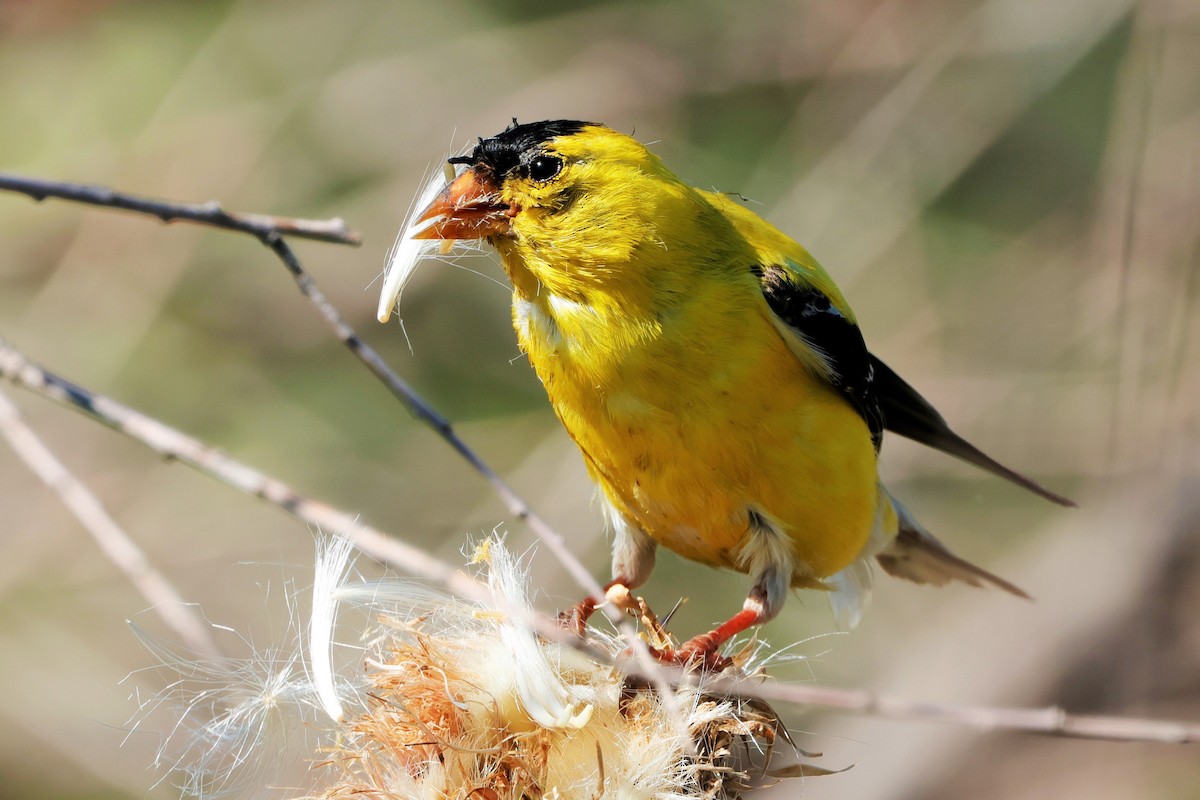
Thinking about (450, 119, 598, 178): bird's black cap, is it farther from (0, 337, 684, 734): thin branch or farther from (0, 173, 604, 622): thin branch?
(0, 337, 684, 734): thin branch

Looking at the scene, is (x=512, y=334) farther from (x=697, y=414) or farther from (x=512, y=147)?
(x=697, y=414)

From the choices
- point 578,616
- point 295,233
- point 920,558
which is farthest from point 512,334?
point 295,233

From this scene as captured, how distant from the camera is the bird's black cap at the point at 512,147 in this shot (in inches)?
90.4

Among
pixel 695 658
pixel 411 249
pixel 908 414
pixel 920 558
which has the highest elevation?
pixel 411 249

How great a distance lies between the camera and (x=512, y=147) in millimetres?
2303

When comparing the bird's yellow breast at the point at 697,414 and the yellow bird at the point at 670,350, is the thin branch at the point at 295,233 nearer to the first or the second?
the yellow bird at the point at 670,350

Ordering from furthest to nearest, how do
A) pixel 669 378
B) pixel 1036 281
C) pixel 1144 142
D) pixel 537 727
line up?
pixel 1036 281
pixel 1144 142
pixel 669 378
pixel 537 727

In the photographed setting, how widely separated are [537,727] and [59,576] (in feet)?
11.8

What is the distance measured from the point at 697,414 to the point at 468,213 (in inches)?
25.3

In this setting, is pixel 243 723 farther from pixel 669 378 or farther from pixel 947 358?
pixel 947 358

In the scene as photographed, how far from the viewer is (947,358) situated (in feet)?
17.8

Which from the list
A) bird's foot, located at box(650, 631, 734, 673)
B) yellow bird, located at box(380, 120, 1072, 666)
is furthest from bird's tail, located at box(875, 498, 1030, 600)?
bird's foot, located at box(650, 631, 734, 673)

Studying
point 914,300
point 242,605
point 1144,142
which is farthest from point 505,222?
point 914,300

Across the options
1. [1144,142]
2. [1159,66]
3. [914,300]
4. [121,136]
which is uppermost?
[121,136]
